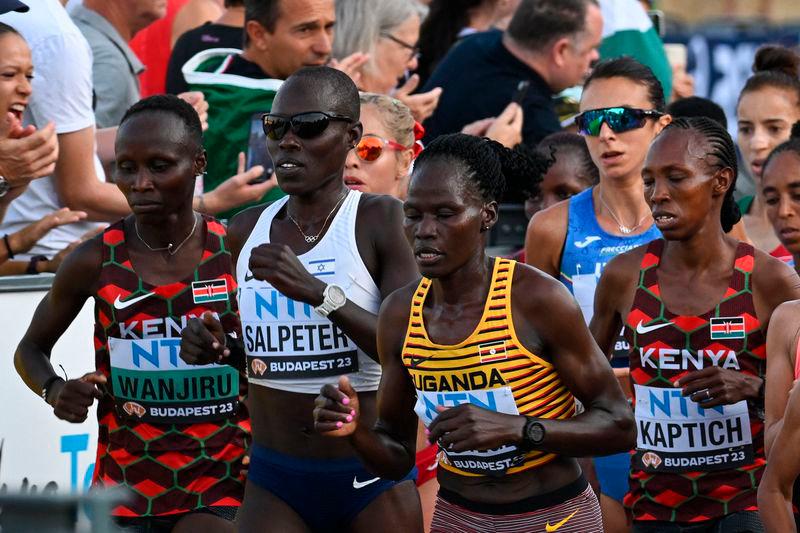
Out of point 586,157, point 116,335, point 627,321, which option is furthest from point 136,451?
point 586,157

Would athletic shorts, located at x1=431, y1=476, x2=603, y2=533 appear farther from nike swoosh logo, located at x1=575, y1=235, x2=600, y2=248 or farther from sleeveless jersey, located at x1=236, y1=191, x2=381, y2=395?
nike swoosh logo, located at x1=575, y1=235, x2=600, y2=248

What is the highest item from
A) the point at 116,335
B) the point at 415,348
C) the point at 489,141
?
the point at 489,141

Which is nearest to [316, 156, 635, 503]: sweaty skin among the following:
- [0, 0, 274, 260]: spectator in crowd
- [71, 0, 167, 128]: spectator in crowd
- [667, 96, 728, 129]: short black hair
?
[0, 0, 274, 260]: spectator in crowd

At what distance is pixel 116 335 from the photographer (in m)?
5.70

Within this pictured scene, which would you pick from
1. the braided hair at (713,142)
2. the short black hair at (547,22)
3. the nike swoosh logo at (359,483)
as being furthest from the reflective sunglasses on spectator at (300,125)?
the short black hair at (547,22)

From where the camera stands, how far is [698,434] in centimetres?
558

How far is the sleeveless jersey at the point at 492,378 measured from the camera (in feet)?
15.5

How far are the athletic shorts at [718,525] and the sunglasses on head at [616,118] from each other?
1937mm

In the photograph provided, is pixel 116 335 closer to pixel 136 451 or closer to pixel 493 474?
pixel 136 451

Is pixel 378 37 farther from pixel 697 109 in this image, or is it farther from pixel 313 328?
pixel 313 328

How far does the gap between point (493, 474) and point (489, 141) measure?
3.80ft

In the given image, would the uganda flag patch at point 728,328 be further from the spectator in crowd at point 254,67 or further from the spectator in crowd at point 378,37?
the spectator in crowd at point 378,37

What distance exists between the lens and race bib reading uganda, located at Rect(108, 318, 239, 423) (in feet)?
18.5

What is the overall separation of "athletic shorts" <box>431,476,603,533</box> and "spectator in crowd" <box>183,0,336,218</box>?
327 cm
